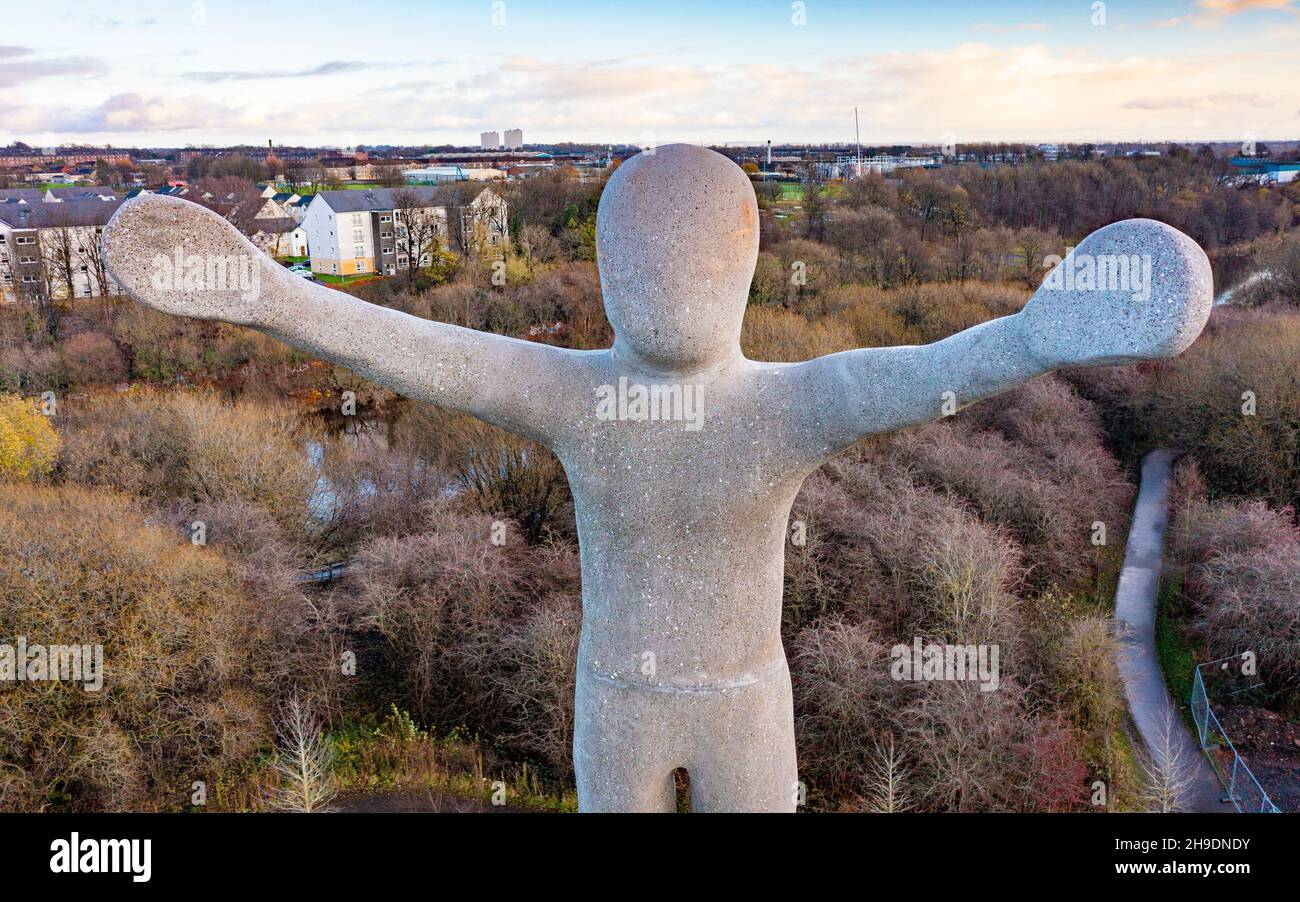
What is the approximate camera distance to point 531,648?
59.9 feet

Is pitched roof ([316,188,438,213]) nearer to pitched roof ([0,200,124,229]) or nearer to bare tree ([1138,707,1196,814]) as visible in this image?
pitched roof ([0,200,124,229])

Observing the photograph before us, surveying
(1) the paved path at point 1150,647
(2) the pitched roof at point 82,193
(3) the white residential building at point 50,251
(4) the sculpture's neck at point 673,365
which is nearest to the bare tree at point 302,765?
(4) the sculpture's neck at point 673,365

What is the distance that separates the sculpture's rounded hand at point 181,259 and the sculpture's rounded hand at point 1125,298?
103 inches

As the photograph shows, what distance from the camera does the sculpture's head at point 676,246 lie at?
12.0 ft

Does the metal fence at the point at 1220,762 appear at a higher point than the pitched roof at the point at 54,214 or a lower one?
lower

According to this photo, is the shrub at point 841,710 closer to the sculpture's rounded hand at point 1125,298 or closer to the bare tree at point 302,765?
the bare tree at point 302,765

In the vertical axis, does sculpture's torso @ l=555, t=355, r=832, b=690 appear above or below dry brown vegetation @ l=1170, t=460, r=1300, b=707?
above

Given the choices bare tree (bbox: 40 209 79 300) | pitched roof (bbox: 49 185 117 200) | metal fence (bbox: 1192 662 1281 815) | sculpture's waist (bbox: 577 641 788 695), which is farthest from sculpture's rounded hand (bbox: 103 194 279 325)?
pitched roof (bbox: 49 185 117 200)

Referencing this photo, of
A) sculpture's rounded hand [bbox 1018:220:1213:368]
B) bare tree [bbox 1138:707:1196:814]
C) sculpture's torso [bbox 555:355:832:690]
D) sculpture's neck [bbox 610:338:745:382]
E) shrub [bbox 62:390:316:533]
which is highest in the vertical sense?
sculpture's rounded hand [bbox 1018:220:1213:368]

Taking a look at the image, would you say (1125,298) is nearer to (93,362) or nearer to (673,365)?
(673,365)

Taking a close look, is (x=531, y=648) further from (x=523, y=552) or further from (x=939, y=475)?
(x=939, y=475)

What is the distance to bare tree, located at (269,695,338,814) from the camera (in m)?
14.0

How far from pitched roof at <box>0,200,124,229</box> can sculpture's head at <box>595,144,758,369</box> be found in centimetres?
4630
